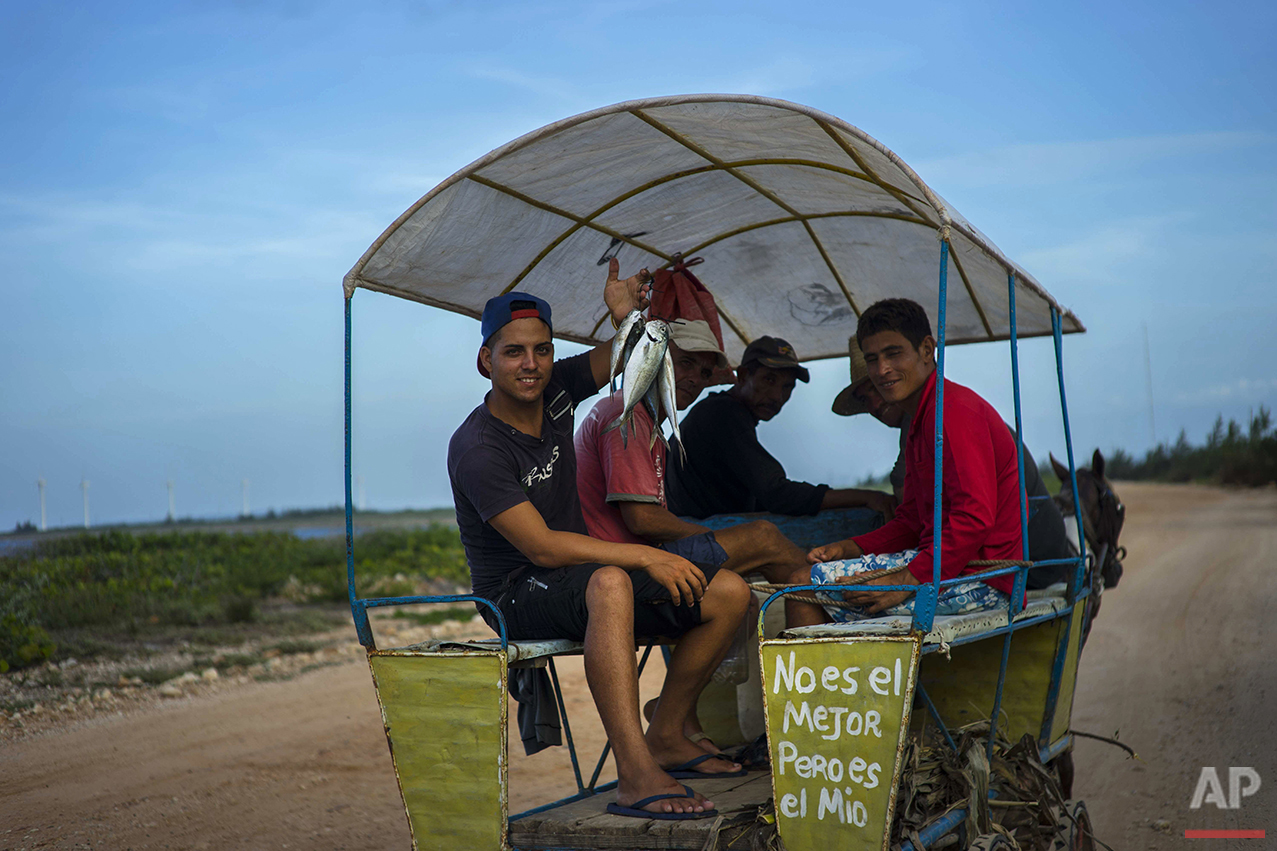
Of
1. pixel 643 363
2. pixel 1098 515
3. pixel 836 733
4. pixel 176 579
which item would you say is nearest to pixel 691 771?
pixel 836 733

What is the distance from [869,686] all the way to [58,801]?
5.36 meters

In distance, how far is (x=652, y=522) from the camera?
4.07 metres

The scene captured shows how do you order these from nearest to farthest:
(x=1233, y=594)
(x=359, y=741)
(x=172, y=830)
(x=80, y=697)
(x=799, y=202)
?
(x=799, y=202)
(x=172, y=830)
(x=359, y=741)
(x=80, y=697)
(x=1233, y=594)

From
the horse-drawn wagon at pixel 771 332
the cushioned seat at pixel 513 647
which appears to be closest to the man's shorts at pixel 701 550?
the horse-drawn wagon at pixel 771 332

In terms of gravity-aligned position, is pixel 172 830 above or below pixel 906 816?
below

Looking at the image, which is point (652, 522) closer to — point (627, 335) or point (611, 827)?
point (627, 335)

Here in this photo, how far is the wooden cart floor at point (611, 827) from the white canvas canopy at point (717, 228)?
1.90 meters

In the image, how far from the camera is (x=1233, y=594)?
13.9 m

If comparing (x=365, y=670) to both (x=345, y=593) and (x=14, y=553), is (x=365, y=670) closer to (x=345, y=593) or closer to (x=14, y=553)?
(x=345, y=593)

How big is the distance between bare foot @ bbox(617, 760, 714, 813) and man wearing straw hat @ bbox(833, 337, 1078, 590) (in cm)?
241

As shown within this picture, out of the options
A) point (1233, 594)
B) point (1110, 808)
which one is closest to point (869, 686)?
point (1110, 808)

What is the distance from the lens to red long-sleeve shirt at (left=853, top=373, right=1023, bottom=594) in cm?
342

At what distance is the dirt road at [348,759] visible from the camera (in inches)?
220

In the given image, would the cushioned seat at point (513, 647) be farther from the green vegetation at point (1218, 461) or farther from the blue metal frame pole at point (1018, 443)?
the green vegetation at point (1218, 461)
